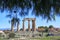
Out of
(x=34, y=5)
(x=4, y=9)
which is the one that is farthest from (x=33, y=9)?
(x=4, y=9)

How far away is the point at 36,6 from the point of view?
2.97 m

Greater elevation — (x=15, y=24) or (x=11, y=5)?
(x=11, y=5)

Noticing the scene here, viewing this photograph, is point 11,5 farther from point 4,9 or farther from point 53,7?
point 53,7

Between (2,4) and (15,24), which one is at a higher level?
(2,4)

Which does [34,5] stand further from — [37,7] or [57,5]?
[57,5]

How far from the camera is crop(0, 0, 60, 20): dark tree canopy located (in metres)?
2.86

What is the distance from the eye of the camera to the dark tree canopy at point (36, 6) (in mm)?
2862

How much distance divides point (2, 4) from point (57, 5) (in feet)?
2.98

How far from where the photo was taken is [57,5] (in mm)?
2814

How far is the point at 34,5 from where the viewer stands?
2.98 metres

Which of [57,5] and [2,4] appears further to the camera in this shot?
[2,4]

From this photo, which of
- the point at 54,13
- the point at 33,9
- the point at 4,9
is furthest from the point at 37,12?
the point at 4,9

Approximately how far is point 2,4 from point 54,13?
867 mm

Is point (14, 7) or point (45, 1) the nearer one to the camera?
point (45, 1)
